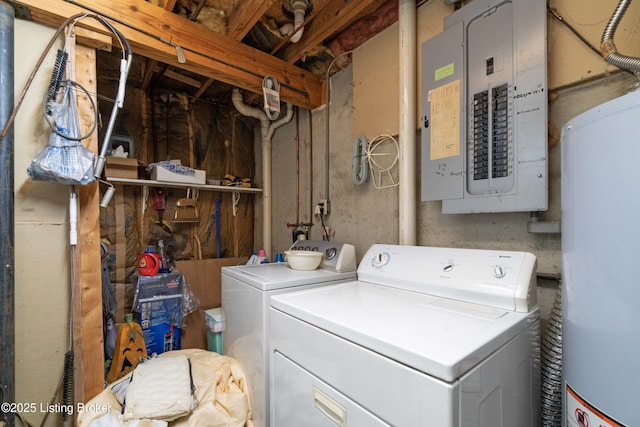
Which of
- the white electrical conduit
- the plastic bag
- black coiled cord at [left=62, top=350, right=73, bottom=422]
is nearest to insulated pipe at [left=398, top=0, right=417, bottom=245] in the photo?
the white electrical conduit

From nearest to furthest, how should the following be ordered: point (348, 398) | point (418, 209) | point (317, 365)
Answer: point (348, 398), point (317, 365), point (418, 209)

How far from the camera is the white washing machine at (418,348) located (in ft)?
2.10

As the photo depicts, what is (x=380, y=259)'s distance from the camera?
4.81 feet

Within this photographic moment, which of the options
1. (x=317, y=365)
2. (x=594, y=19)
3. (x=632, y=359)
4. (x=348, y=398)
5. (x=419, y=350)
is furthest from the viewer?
(x=594, y=19)

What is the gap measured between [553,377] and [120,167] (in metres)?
2.99

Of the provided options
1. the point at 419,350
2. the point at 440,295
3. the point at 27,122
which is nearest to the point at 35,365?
the point at 27,122

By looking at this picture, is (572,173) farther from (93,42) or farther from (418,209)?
(93,42)

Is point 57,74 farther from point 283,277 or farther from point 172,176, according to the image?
point 283,277

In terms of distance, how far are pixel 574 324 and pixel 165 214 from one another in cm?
299

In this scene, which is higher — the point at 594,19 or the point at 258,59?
the point at 258,59

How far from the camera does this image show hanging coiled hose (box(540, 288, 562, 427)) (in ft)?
3.04

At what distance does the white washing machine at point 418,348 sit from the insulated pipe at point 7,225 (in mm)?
1230

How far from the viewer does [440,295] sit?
114cm

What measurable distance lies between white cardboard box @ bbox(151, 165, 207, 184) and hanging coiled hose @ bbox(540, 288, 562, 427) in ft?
8.86
